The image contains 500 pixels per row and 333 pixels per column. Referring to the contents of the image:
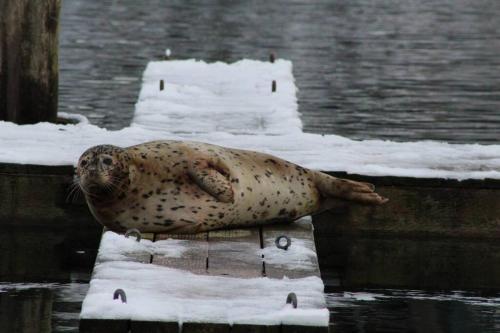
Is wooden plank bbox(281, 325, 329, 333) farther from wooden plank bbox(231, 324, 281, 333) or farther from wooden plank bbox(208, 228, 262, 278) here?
wooden plank bbox(208, 228, 262, 278)

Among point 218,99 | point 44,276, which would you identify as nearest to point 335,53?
point 218,99

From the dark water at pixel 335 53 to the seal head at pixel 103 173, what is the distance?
576 centimetres

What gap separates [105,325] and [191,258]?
1328 mm

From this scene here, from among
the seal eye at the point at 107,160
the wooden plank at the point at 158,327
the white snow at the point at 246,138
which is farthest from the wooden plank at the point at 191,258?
the white snow at the point at 246,138

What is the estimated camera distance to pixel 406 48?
20.8 metres

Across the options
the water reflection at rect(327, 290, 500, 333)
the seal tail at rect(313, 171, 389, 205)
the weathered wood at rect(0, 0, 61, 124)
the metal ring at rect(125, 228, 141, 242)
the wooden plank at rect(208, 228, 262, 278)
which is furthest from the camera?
the weathered wood at rect(0, 0, 61, 124)

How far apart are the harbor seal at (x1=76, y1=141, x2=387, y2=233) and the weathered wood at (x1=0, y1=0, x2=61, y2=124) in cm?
332

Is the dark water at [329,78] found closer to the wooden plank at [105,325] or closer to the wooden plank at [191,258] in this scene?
the wooden plank at [191,258]

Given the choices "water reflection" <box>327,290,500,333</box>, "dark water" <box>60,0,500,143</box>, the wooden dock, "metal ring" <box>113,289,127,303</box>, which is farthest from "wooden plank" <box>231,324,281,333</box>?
"dark water" <box>60,0,500,143</box>

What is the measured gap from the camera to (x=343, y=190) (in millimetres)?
9750

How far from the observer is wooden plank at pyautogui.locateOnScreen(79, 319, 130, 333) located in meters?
6.93

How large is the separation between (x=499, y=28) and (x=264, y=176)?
14558 mm

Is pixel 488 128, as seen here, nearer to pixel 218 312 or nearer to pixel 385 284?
pixel 385 284

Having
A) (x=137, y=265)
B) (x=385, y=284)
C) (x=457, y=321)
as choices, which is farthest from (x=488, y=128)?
(x=137, y=265)
